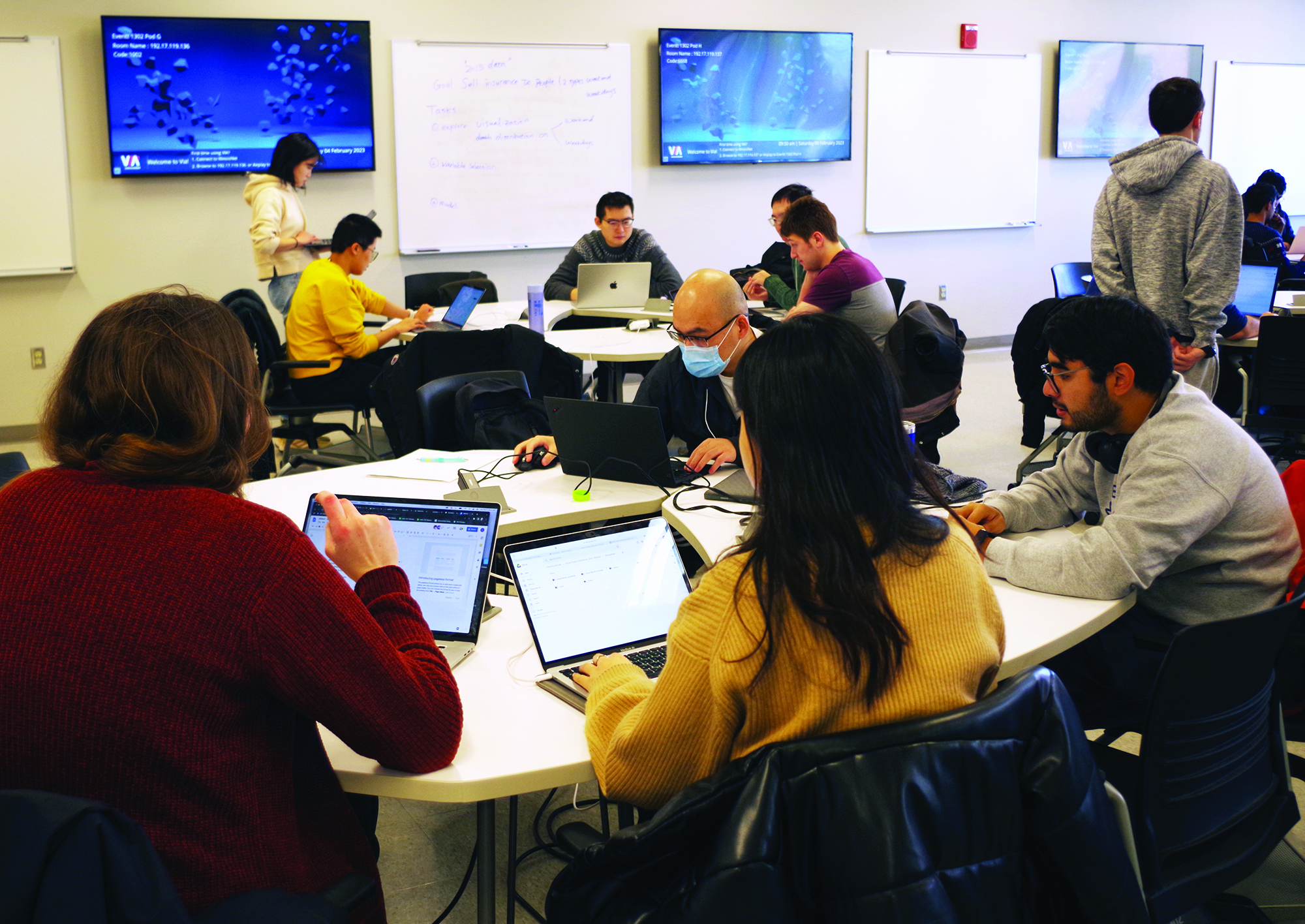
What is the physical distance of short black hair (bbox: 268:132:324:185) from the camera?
5.61m

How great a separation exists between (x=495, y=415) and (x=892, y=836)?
8.03ft

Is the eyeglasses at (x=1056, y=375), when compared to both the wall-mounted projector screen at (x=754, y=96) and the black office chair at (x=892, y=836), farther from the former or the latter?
the wall-mounted projector screen at (x=754, y=96)

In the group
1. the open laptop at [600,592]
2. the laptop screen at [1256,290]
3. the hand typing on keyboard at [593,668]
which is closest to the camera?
the hand typing on keyboard at [593,668]

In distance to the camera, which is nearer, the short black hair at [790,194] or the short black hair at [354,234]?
the short black hair at [354,234]

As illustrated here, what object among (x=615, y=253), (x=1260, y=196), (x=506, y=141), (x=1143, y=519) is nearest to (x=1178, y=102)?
(x=1143, y=519)

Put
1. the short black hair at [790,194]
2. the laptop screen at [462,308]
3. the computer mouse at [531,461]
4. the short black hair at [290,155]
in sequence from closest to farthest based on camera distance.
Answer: the computer mouse at [531,461], the laptop screen at [462,308], the short black hair at [290,155], the short black hair at [790,194]

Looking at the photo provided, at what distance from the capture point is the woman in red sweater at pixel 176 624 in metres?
1.11

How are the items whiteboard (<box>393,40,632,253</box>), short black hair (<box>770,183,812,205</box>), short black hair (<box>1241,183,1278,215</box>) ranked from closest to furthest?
short black hair (<box>770,183,812,205</box>) → whiteboard (<box>393,40,632,253</box>) → short black hair (<box>1241,183,1278,215</box>)

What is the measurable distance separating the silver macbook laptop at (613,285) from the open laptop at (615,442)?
3.04 metres

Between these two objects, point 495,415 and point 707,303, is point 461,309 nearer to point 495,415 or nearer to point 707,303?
point 495,415

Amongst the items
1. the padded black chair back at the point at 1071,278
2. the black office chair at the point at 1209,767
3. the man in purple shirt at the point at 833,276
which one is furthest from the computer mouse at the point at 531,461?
the padded black chair back at the point at 1071,278

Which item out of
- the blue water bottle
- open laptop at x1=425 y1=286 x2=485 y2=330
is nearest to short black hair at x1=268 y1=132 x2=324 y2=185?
open laptop at x1=425 y1=286 x2=485 y2=330

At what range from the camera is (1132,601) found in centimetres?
191

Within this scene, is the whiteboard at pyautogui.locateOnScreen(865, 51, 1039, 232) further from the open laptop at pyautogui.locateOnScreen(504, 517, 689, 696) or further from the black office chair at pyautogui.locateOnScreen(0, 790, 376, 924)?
the black office chair at pyautogui.locateOnScreen(0, 790, 376, 924)
